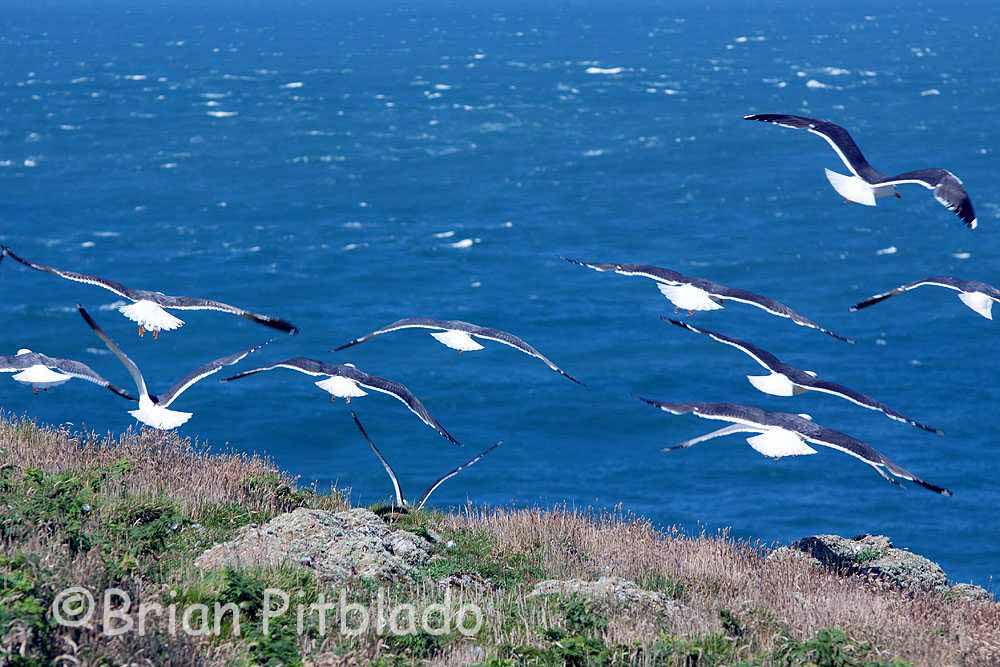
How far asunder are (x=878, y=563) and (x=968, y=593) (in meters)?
1.10

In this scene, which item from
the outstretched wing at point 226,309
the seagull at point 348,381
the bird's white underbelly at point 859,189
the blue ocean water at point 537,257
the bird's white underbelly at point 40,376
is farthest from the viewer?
the blue ocean water at point 537,257

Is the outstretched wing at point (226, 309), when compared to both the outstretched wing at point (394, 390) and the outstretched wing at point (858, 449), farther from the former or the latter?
the outstretched wing at point (858, 449)

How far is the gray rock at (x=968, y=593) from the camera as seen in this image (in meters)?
17.0

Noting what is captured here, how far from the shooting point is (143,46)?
14962cm

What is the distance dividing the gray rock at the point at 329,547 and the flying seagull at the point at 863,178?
628cm

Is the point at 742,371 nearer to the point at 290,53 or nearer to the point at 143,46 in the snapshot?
the point at 290,53

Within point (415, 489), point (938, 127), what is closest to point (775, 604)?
point (415, 489)

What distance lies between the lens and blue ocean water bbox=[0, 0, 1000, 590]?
133ft

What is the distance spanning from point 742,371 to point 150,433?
102 ft

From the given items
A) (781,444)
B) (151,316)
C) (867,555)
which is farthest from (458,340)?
(867,555)

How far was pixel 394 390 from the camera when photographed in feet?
53.1

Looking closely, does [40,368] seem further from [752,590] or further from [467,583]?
[752,590]

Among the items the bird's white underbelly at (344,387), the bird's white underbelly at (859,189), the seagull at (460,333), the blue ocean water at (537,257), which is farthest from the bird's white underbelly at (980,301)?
the blue ocean water at (537,257)

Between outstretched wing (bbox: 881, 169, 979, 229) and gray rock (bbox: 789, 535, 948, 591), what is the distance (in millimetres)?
4314
